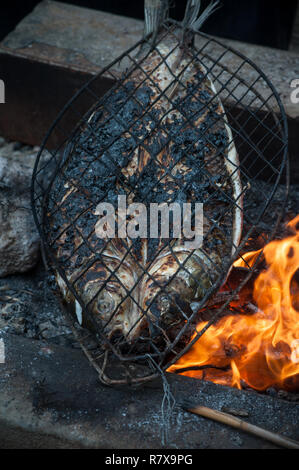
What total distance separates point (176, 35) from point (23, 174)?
4.18ft

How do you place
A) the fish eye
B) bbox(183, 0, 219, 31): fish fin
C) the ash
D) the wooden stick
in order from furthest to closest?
bbox(183, 0, 219, 31): fish fin → the ash → the fish eye → the wooden stick

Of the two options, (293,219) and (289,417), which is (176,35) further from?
(289,417)

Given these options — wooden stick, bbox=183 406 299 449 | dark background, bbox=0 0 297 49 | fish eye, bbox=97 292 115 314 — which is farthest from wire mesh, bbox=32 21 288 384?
dark background, bbox=0 0 297 49

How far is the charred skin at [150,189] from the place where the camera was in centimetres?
205

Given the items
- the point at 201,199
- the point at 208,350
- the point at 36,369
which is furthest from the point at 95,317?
the point at 201,199

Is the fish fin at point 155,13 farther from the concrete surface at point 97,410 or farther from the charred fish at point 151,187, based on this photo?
the concrete surface at point 97,410

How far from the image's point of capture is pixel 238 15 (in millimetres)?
4867

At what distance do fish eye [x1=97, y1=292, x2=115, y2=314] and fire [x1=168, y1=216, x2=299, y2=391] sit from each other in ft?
1.56

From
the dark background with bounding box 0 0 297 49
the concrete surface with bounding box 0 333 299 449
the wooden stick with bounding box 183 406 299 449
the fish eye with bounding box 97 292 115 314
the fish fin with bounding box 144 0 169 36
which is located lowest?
the concrete surface with bounding box 0 333 299 449

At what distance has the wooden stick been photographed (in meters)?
1.77

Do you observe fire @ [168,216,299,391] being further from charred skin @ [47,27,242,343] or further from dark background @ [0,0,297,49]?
dark background @ [0,0,297,49]

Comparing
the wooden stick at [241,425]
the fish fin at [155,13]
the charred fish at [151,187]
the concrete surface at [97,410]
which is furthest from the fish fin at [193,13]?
the wooden stick at [241,425]

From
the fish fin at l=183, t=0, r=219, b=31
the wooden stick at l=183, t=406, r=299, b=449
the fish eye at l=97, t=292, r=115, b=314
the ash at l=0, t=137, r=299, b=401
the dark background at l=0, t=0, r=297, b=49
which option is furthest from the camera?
the dark background at l=0, t=0, r=297, b=49

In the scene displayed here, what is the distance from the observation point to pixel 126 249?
86.3 inches
